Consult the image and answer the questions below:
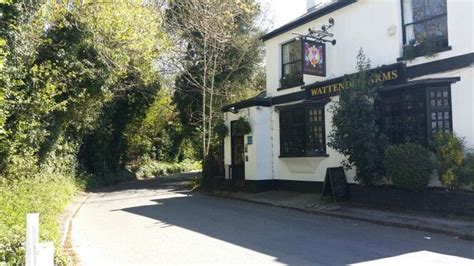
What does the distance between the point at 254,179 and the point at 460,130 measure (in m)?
8.66

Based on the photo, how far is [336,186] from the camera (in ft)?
47.6

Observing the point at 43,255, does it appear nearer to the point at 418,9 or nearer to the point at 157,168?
the point at 418,9

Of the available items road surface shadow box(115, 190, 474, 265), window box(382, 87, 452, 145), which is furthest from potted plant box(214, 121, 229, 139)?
window box(382, 87, 452, 145)

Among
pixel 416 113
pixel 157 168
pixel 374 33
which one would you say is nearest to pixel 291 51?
pixel 374 33

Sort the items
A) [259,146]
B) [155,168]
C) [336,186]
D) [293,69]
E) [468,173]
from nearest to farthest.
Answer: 1. [468,173]
2. [336,186]
3. [293,69]
4. [259,146]
5. [155,168]

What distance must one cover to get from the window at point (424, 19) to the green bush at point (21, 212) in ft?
36.1

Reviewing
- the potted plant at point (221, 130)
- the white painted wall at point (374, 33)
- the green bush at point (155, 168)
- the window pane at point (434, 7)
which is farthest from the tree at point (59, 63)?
the green bush at point (155, 168)

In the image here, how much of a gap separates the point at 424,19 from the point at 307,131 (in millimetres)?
5714

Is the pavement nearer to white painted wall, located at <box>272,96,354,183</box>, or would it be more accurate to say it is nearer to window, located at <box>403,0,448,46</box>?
white painted wall, located at <box>272,96,354,183</box>

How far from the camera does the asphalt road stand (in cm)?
785

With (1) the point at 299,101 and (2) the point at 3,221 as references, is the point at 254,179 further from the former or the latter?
(2) the point at 3,221

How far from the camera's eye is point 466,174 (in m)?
10.9

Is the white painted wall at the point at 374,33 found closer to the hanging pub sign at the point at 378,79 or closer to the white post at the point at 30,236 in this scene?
the hanging pub sign at the point at 378,79

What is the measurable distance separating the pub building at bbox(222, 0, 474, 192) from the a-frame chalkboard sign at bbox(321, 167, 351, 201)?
559 mm
